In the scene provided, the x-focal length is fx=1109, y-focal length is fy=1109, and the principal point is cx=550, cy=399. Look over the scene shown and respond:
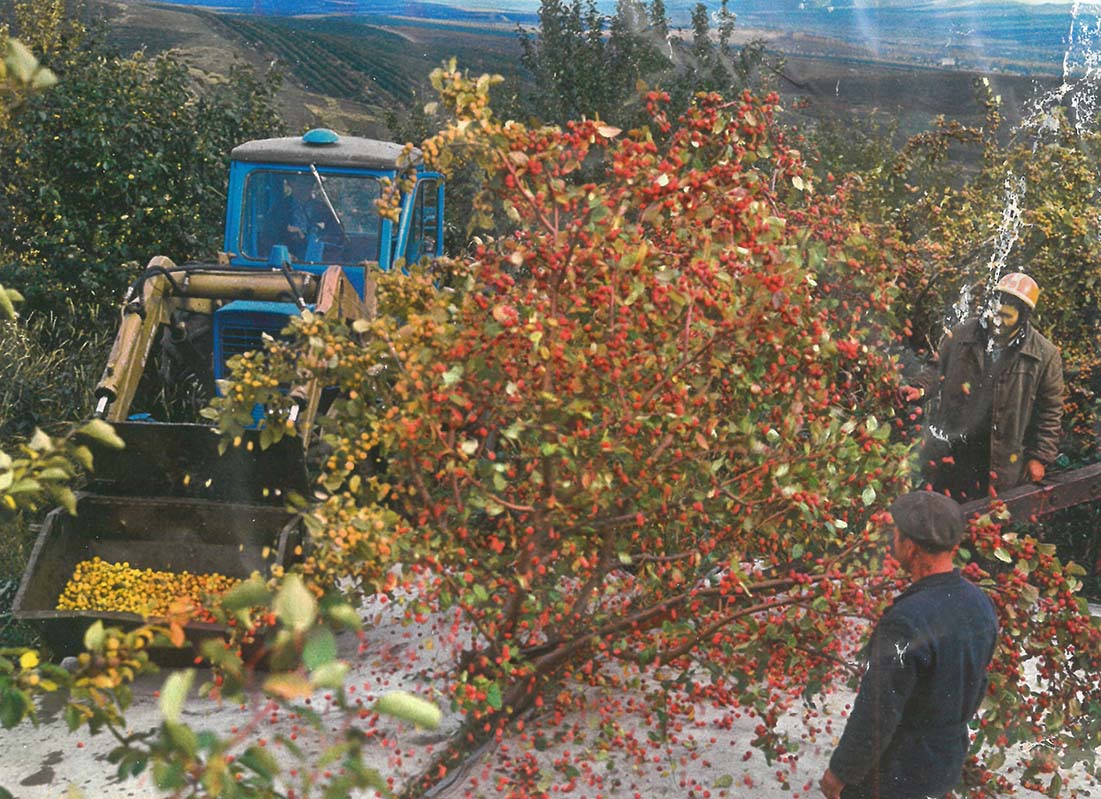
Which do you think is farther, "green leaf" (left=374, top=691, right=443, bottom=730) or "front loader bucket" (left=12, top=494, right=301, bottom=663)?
"front loader bucket" (left=12, top=494, right=301, bottom=663)

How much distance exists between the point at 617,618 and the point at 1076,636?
1.89m

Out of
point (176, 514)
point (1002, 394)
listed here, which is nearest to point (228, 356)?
point (176, 514)

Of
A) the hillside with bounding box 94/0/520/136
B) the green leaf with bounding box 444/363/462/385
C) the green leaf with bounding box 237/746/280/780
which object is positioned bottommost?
the green leaf with bounding box 444/363/462/385

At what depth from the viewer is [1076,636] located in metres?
4.55

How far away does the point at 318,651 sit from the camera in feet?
4.79

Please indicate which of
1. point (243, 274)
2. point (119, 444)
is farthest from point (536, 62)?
point (119, 444)

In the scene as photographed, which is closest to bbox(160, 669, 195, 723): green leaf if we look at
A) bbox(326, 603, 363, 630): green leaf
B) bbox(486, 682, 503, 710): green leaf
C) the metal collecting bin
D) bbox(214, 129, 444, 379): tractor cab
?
bbox(326, 603, 363, 630): green leaf

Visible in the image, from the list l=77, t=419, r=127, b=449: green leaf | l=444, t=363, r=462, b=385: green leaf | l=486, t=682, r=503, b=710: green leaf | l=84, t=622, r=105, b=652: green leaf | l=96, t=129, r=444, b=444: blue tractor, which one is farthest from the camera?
l=96, t=129, r=444, b=444: blue tractor

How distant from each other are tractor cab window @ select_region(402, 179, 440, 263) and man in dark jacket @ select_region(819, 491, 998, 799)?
18.3 ft

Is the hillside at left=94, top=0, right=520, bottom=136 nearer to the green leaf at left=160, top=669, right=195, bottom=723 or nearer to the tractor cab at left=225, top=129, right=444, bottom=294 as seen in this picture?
the tractor cab at left=225, top=129, right=444, bottom=294

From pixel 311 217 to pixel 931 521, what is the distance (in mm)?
6055

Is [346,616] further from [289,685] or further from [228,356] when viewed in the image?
[228,356]

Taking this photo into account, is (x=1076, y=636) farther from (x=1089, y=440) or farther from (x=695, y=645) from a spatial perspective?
(x=1089, y=440)

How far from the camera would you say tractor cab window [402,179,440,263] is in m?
8.66
